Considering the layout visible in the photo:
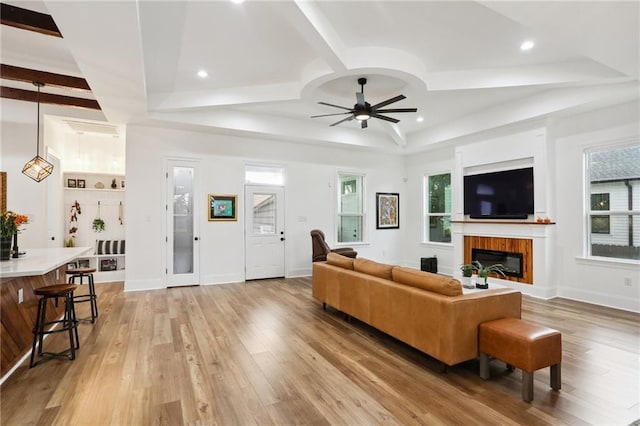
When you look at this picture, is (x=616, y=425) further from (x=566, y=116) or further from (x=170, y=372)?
(x=566, y=116)

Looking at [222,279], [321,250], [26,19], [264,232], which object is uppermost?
[26,19]

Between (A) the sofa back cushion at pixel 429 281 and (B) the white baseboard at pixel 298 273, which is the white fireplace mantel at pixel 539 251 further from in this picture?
(B) the white baseboard at pixel 298 273

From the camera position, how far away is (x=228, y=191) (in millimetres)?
Result: 6605

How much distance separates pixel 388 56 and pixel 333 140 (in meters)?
3.14

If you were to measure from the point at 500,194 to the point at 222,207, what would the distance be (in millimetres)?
5370

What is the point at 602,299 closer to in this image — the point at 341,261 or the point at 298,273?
the point at 341,261

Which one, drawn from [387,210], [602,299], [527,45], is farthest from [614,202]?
[387,210]

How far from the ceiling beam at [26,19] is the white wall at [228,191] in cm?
286

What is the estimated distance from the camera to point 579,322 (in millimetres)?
4133

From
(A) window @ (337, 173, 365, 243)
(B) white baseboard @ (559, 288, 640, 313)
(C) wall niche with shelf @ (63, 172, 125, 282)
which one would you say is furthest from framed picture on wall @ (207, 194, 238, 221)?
(B) white baseboard @ (559, 288, 640, 313)

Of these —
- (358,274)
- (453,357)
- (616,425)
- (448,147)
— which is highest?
(448,147)

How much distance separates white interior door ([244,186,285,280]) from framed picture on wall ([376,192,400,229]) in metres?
2.63

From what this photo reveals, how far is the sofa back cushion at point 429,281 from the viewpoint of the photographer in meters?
2.76

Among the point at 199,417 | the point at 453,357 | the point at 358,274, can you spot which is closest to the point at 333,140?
the point at 358,274
